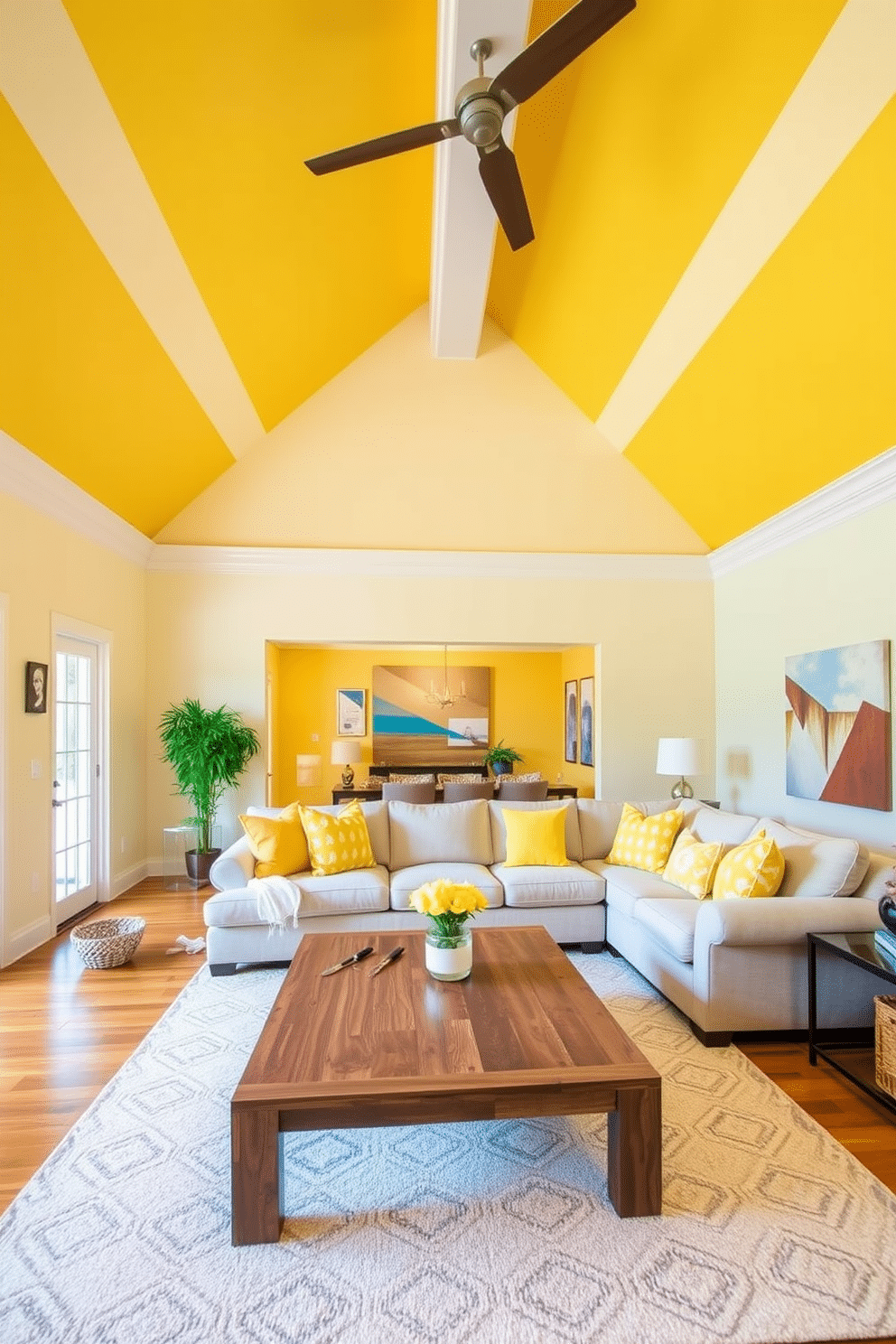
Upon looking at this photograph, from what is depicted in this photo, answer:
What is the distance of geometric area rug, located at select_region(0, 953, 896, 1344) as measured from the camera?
1.73 meters

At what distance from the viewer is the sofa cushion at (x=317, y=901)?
3.92 metres

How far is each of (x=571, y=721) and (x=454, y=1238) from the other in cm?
729

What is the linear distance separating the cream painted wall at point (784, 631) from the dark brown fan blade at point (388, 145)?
3.15 metres

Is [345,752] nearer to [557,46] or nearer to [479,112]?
[479,112]

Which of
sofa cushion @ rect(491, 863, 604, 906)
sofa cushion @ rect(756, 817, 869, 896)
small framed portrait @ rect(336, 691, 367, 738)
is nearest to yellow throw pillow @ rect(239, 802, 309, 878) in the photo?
sofa cushion @ rect(491, 863, 604, 906)

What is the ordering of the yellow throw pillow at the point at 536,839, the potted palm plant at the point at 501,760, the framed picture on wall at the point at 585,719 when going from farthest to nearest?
the potted palm plant at the point at 501,760
the framed picture on wall at the point at 585,719
the yellow throw pillow at the point at 536,839

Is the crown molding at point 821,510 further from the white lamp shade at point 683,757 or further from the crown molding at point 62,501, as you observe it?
the crown molding at point 62,501

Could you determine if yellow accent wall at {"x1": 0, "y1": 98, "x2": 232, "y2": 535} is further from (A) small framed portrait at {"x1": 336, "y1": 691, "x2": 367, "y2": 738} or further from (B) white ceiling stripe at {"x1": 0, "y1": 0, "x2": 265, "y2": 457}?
(A) small framed portrait at {"x1": 336, "y1": 691, "x2": 367, "y2": 738}

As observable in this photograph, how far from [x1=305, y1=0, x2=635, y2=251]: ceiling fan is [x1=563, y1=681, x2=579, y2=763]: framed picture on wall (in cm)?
611

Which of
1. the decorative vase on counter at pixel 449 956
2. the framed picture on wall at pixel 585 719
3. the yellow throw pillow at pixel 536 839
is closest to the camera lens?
the decorative vase on counter at pixel 449 956

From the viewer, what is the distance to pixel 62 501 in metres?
4.77

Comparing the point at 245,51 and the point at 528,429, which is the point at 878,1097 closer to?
the point at 245,51

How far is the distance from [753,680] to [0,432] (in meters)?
5.48

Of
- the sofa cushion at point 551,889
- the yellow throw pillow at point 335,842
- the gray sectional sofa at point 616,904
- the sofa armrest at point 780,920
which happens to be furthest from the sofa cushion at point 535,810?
the sofa armrest at point 780,920
